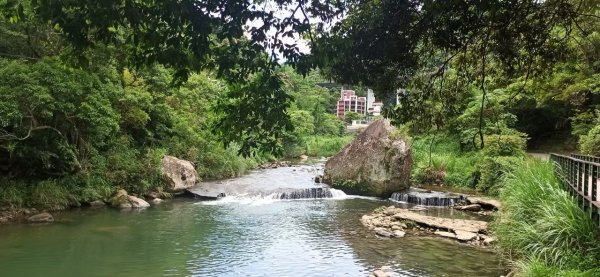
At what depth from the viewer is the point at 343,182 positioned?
2162 centimetres

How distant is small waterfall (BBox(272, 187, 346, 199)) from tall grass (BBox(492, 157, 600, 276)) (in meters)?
10.1

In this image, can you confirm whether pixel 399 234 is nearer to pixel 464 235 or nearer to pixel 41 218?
pixel 464 235

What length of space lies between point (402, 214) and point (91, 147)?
35.6ft

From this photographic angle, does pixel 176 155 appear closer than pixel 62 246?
No

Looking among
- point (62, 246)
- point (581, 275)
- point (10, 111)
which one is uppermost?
point (10, 111)

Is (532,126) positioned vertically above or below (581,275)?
above

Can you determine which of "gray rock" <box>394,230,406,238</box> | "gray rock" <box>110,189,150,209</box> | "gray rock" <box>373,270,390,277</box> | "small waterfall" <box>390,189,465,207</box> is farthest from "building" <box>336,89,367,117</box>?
"gray rock" <box>373,270,390,277</box>

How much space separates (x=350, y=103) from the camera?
76.1m

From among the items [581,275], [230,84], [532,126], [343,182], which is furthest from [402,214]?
[532,126]

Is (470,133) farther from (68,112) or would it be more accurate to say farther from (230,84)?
(230,84)

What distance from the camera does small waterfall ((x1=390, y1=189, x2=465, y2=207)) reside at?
60.9 ft

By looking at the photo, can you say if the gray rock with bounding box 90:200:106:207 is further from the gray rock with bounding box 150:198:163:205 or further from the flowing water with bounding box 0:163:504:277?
the gray rock with bounding box 150:198:163:205

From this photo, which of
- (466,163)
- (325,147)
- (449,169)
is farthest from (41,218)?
(325,147)

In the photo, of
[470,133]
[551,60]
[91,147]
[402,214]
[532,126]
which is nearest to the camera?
[551,60]
